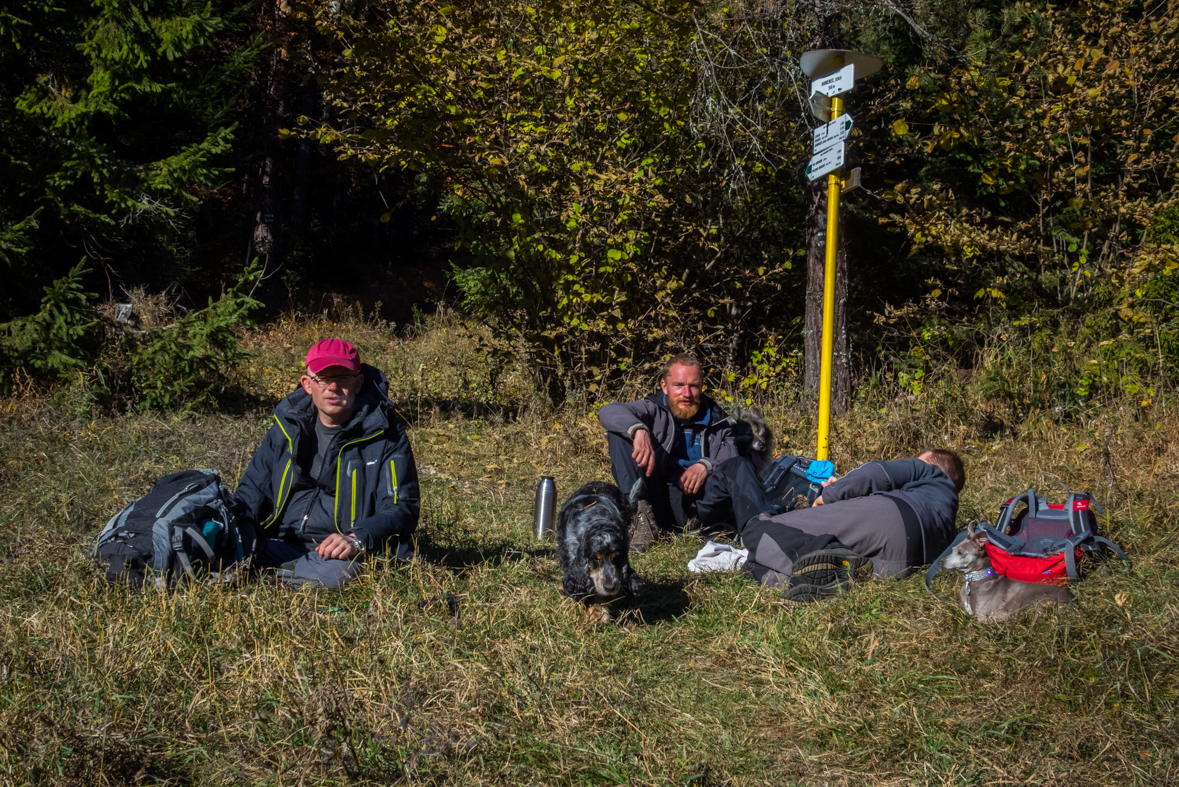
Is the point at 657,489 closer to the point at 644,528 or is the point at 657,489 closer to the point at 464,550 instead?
the point at 644,528

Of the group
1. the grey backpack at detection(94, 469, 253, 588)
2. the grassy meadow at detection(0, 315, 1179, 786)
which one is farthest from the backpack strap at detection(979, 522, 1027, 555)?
the grey backpack at detection(94, 469, 253, 588)

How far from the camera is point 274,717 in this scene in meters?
2.85

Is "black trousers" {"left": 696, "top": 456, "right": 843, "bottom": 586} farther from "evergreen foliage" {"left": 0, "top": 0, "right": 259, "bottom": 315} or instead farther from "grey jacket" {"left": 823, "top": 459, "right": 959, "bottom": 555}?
"evergreen foliage" {"left": 0, "top": 0, "right": 259, "bottom": 315}

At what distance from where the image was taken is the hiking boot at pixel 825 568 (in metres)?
4.19

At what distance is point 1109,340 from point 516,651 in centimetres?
622

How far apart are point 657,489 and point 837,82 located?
2.84 m

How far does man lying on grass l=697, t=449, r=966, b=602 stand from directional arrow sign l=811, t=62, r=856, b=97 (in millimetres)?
2421

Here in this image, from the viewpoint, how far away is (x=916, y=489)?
472cm

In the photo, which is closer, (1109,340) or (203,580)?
(203,580)

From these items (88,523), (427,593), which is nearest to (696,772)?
(427,593)

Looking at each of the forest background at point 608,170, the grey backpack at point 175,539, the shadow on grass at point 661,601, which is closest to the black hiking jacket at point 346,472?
the grey backpack at point 175,539

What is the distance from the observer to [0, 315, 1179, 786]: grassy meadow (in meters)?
2.68

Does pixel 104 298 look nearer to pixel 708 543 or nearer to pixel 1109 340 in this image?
pixel 708 543

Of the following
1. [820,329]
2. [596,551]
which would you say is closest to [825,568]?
[596,551]
